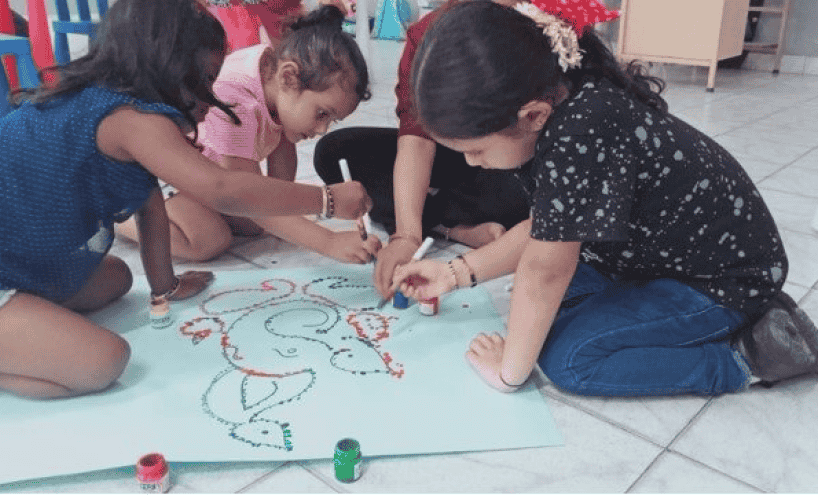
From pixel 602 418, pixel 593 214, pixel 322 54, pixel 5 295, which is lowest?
pixel 602 418

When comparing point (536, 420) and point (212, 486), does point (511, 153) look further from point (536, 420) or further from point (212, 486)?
point (212, 486)

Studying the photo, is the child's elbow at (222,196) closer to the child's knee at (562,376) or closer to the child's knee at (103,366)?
the child's knee at (103,366)

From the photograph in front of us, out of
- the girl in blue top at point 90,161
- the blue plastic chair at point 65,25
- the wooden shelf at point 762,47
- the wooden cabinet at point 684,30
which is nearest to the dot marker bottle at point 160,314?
the girl in blue top at point 90,161

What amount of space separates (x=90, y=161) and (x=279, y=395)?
34 cm

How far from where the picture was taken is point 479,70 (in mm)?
660

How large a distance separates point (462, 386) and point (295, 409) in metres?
0.20

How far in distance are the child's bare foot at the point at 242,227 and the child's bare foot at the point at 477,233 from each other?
36 cm

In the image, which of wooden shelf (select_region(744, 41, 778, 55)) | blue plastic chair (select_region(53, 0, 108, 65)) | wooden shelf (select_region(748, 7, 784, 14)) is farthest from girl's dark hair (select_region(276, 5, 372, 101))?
wooden shelf (select_region(744, 41, 778, 55))

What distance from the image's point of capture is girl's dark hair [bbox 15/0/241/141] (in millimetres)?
786

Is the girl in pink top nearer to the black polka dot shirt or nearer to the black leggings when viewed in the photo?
the black leggings

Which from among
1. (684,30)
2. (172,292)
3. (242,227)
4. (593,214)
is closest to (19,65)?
(242,227)

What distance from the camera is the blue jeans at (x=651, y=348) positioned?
0.82 meters

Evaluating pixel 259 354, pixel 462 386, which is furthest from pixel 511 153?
pixel 259 354

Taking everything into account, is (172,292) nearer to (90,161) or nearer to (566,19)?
(90,161)
